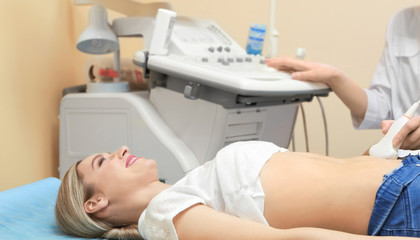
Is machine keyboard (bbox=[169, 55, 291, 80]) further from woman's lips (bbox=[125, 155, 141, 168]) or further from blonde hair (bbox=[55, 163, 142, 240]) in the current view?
blonde hair (bbox=[55, 163, 142, 240])

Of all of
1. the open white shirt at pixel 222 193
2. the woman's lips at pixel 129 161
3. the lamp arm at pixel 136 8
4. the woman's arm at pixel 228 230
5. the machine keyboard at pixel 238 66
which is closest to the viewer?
the woman's arm at pixel 228 230

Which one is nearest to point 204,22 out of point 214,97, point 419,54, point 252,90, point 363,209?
point 214,97

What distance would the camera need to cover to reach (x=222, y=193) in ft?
4.09

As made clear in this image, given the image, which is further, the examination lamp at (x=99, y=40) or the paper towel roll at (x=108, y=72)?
the paper towel roll at (x=108, y=72)

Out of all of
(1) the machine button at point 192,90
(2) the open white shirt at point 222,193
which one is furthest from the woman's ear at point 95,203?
(1) the machine button at point 192,90

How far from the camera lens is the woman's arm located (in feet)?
3.36

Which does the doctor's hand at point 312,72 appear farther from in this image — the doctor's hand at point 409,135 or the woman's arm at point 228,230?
the woman's arm at point 228,230

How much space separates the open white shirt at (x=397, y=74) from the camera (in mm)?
1911

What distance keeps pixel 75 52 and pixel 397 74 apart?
1.48 m

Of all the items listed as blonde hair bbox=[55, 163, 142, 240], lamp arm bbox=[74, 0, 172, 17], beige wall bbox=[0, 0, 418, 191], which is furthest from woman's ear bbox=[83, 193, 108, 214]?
lamp arm bbox=[74, 0, 172, 17]

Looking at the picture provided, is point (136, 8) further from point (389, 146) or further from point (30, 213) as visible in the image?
point (389, 146)

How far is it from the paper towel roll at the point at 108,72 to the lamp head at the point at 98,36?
0.13 m

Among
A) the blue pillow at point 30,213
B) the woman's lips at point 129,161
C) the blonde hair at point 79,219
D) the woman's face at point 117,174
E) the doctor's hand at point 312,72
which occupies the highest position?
the doctor's hand at point 312,72

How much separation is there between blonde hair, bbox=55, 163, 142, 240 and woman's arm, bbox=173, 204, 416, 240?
0.23m
